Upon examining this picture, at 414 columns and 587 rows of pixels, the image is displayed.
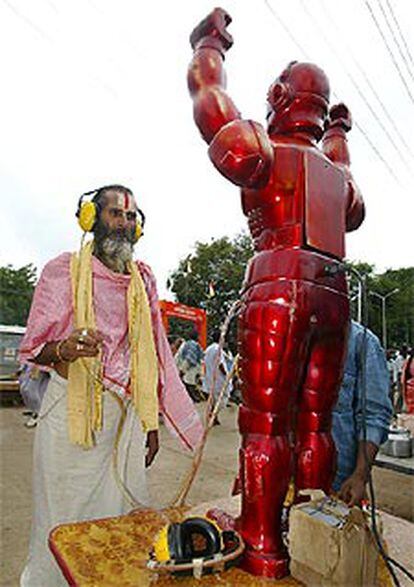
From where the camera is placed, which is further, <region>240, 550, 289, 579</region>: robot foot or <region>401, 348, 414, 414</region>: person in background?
<region>401, 348, 414, 414</region>: person in background

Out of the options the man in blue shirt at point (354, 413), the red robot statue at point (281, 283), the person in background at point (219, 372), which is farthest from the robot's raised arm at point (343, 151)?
the person in background at point (219, 372)

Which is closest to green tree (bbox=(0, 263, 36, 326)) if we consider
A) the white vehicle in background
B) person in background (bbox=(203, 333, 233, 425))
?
the white vehicle in background

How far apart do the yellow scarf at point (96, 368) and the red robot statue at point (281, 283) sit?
571 mm

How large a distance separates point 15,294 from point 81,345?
2483cm

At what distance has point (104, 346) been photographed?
5.36 ft

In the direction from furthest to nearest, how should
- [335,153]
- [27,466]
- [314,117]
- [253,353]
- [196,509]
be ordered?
[27,466]
[335,153]
[196,509]
[314,117]
[253,353]

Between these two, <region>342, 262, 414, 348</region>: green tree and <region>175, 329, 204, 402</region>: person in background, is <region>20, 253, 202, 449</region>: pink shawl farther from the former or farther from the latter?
<region>342, 262, 414, 348</region>: green tree

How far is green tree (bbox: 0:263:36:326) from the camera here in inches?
936

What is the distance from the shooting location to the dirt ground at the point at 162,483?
266cm

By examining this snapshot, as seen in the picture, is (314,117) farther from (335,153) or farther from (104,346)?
(104,346)

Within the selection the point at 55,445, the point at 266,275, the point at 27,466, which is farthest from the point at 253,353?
the point at 27,466

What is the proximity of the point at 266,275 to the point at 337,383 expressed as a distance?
1.06 ft

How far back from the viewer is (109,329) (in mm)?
1670

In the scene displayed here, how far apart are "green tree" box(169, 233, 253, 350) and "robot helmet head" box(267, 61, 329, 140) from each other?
1862 cm
